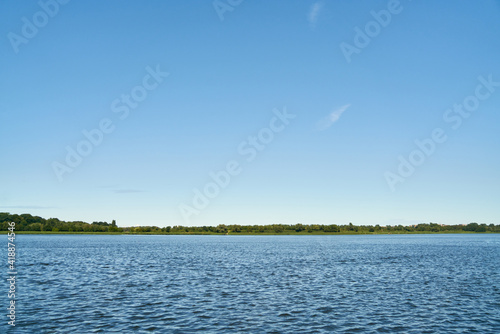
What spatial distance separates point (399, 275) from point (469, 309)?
2241 centimetres

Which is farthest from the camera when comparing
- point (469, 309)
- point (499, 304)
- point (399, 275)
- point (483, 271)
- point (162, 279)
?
point (483, 271)

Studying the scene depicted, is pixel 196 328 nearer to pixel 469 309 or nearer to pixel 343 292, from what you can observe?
pixel 343 292

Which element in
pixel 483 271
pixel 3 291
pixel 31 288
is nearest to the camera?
pixel 3 291

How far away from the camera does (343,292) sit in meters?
40.3

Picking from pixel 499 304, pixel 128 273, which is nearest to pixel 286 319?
pixel 499 304

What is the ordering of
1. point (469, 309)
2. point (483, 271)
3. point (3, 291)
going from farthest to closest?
point (483, 271) → point (3, 291) → point (469, 309)

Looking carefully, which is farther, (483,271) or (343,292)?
(483,271)

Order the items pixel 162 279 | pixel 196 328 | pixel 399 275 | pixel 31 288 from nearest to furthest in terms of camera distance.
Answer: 1. pixel 196 328
2. pixel 31 288
3. pixel 162 279
4. pixel 399 275

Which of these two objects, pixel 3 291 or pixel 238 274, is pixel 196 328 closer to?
pixel 3 291

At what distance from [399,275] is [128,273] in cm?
4081

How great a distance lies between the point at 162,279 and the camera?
164 feet

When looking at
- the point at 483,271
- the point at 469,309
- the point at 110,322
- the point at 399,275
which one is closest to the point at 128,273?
the point at 110,322

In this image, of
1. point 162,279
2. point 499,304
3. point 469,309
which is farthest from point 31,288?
point 499,304

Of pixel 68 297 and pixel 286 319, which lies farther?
pixel 68 297
